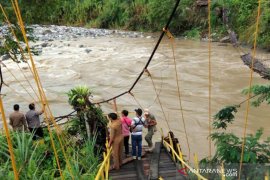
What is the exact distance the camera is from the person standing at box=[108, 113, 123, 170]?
539 centimetres

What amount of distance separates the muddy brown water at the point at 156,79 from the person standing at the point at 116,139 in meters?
3.32

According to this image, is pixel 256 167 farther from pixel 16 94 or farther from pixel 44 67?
pixel 44 67

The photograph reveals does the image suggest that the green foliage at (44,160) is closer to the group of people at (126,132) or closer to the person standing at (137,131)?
the group of people at (126,132)

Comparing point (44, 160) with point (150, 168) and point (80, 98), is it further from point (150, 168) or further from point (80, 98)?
point (150, 168)

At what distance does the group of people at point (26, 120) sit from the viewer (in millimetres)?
6664

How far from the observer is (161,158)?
19.7ft

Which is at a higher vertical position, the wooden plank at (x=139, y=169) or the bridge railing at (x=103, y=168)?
the bridge railing at (x=103, y=168)

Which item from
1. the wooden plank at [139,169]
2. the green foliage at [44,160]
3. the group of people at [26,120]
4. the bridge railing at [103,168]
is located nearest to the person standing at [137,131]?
the wooden plank at [139,169]

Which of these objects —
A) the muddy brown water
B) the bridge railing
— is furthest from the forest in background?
the bridge railing

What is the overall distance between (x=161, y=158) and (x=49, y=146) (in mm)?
1884

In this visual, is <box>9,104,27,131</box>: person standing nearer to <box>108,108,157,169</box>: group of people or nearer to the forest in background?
<box>108,108,157,169</box>: group of people

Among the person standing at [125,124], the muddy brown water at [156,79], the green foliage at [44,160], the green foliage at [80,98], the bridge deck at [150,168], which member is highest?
the green foliage at [80,98]

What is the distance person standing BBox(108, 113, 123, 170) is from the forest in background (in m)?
13.1

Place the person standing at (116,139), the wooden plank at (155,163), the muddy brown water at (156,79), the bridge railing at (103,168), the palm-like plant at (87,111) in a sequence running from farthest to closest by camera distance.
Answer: the muddy brown water at (156,79) < the palm-like plant at (87,111) < the person standing at (116,139) < the wooden plank at (155,163) < the bridge railing at (103,168)
